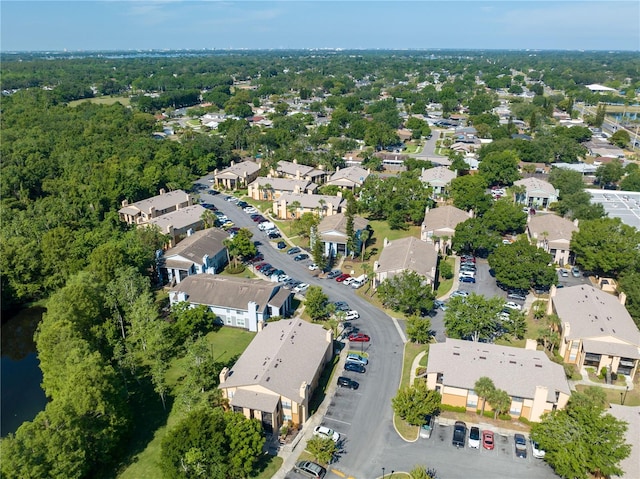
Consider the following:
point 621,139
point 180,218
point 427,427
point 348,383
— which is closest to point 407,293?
point 348,383

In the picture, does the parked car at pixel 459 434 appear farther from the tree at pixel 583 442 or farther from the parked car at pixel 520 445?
the tree at pixel 583 442

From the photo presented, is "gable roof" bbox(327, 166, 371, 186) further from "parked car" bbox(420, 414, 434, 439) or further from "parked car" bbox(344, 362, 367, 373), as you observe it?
"parked car" bbox(420, 414, 434, 439)

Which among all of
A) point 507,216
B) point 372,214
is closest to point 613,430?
point 507,216

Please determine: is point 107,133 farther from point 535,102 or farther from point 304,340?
point 535,102

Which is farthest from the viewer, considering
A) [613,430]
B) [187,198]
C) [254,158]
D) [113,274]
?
[254,158]

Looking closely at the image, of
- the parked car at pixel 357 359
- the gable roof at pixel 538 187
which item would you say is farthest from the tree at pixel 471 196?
the parked car at pixel 357 359

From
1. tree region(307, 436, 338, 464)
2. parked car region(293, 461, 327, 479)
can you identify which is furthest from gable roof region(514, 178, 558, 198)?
parked car region(293, 461, 327, 479)
